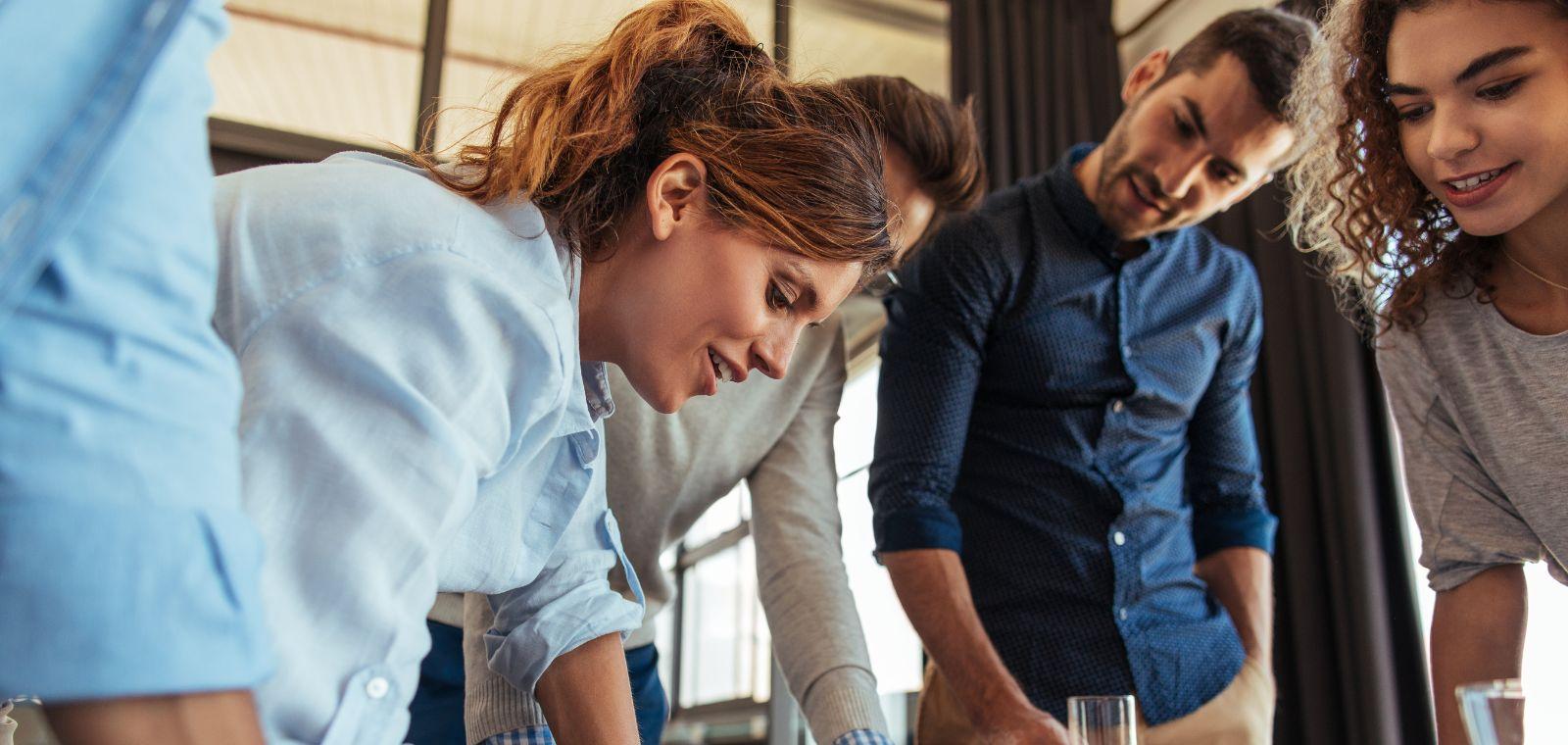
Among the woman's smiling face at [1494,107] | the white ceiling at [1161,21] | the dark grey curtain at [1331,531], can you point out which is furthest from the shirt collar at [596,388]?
the white ceiling at [1161,21]

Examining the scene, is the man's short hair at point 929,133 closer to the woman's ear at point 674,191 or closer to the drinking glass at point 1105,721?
the woman's ear at point 674,191

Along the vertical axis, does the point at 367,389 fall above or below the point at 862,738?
above

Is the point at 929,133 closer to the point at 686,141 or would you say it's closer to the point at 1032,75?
the point at 686,141

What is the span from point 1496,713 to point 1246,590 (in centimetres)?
112

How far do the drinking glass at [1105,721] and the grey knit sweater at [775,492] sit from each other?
1.00 ft

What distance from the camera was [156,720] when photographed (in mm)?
452

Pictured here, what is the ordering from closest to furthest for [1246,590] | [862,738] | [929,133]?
[862,738] < [929,133] < [1246,590]

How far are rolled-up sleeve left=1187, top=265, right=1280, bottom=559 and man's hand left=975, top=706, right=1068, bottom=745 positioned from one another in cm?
58

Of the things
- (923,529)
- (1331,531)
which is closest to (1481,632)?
(923,529)

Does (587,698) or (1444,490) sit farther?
(1444,490)

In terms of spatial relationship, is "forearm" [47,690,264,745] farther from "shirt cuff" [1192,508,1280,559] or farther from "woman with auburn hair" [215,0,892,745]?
"shirt cuff" [1192,508,1280,559]

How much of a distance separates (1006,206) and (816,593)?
2.33 ft

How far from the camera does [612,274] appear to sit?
3.42 ft

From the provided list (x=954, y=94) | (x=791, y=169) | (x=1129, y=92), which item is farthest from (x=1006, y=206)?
(x=954, y=94)
